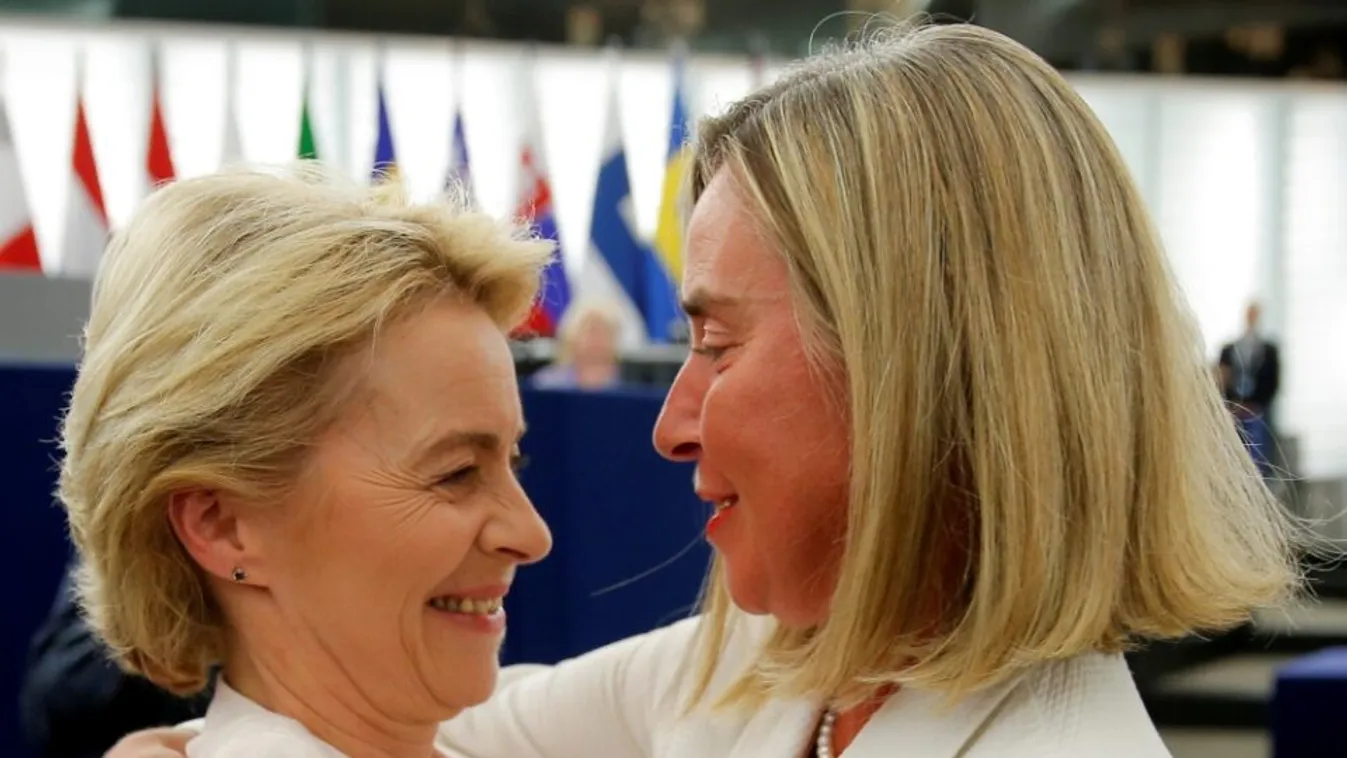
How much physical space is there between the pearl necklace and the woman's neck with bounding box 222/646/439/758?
409mm

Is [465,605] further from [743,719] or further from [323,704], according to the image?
[743,719]

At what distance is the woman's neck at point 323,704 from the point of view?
57.2 inches

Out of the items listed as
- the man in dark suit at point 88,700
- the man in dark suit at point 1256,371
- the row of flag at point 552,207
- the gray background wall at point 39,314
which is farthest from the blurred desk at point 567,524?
the man in dark suit at point 1256,371

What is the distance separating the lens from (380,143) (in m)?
8.98

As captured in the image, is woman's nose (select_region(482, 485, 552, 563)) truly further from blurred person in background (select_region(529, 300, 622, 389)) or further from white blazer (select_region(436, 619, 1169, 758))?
blurred person in background (select_region(529, 300, 622, 389))

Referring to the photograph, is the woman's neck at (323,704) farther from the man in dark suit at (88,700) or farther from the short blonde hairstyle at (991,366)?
the man in dark suit at (88,700)

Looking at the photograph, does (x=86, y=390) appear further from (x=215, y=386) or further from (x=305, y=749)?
(x=305, y=749)

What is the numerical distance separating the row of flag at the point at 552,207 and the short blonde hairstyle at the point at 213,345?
608 cm

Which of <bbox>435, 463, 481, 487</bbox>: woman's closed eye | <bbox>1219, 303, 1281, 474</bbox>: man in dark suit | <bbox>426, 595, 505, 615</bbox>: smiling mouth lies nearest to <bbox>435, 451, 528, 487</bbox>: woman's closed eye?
<bbox>435, 463, 481, 487</bbox>: woman's closed eye

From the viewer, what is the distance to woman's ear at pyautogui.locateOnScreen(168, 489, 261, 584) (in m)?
1.44

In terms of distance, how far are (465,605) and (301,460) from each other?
0.21 m

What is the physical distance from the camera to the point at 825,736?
1527 millimetres

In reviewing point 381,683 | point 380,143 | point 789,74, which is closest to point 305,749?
point 381,683

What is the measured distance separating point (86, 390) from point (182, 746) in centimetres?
37
